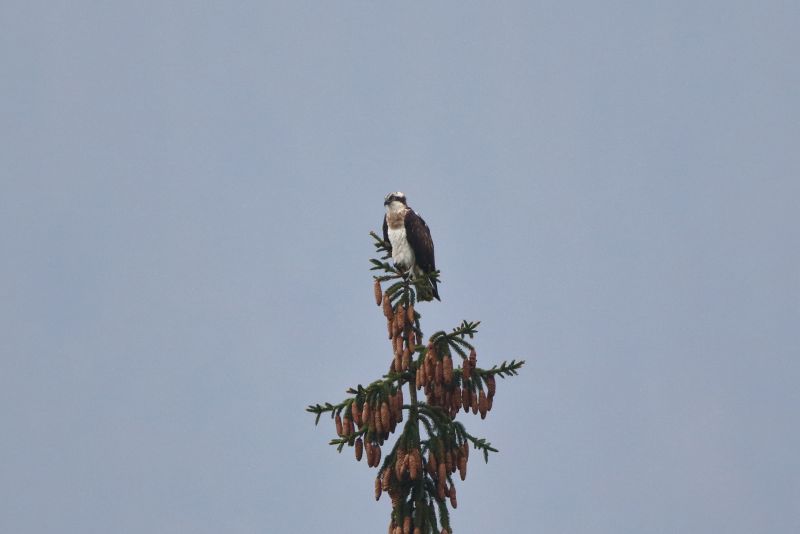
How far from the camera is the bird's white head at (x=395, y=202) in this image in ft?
61.6

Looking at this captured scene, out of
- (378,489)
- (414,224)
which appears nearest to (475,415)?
(378,489)

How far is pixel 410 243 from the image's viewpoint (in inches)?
716

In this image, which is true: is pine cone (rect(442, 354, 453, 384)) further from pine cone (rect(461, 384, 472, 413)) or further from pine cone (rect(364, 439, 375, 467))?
pine cone (rect(364, 439, 375, 467))

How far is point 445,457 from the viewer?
1319cm

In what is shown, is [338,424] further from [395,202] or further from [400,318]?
[395,202]

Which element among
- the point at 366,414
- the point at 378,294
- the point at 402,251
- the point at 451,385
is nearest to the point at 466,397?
the point at 451,385

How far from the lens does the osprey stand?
18.2 metres

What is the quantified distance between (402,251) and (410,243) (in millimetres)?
197

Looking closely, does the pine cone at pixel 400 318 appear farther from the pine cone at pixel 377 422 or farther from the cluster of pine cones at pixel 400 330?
the pine cone at pixel 377 422

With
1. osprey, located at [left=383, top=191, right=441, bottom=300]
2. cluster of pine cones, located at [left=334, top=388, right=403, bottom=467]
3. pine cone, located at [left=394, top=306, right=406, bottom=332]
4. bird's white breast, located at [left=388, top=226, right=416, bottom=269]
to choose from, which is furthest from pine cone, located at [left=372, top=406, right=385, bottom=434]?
bird's white breast, located at [left=388, top=226, right=416, bottom=269]

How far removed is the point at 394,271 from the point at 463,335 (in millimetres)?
1973

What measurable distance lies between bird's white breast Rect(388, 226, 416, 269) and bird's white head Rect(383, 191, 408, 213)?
0.54m

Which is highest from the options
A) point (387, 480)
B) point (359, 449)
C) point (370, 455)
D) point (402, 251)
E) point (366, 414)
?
point (402, 251)

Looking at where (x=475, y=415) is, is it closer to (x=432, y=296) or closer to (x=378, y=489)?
(x=378, y=489)
